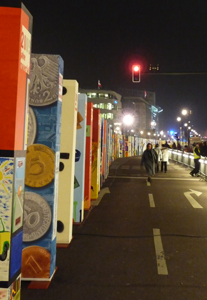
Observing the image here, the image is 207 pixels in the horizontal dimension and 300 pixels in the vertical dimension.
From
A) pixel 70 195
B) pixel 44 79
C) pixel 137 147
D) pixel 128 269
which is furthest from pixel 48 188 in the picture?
pixel 137 147

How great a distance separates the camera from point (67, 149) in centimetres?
538

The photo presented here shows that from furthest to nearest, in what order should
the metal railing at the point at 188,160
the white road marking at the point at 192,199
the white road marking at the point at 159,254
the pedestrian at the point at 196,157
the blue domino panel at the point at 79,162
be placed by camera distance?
the metal railing at the point at 188,160 < the pedestrian at the point at 196,157 < the white road marking at the point at 192,199 < the blue domino panel at the point at 79,162 < the white road marking at the point at 159,254

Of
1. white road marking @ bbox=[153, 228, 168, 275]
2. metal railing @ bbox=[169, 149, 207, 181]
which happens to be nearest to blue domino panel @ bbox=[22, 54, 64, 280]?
white road marking @ bbox=[153, 228, 168, 275]

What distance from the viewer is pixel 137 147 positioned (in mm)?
44906

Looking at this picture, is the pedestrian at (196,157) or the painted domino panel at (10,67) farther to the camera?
the pedestrian at (196,157)

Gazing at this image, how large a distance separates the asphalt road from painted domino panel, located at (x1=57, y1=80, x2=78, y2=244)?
0.86 meters

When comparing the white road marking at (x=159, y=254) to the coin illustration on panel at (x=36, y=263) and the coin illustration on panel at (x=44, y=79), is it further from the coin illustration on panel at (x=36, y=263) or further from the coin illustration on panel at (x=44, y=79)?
the coin illustration on panel at (x=44, y=79)

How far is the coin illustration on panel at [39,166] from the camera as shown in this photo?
176 inches

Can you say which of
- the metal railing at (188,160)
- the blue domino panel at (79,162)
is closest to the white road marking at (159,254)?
the blue domino panel at (79,162)

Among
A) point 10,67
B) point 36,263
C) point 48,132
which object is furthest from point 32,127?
point 36,263

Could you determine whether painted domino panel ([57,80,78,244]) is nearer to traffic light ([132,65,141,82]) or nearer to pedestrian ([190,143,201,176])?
traffic light ([132,65,141,82])

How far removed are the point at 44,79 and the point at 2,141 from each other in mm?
1823

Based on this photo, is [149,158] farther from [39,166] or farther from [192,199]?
[39,166]

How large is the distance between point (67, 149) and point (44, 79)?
1.41 meters
